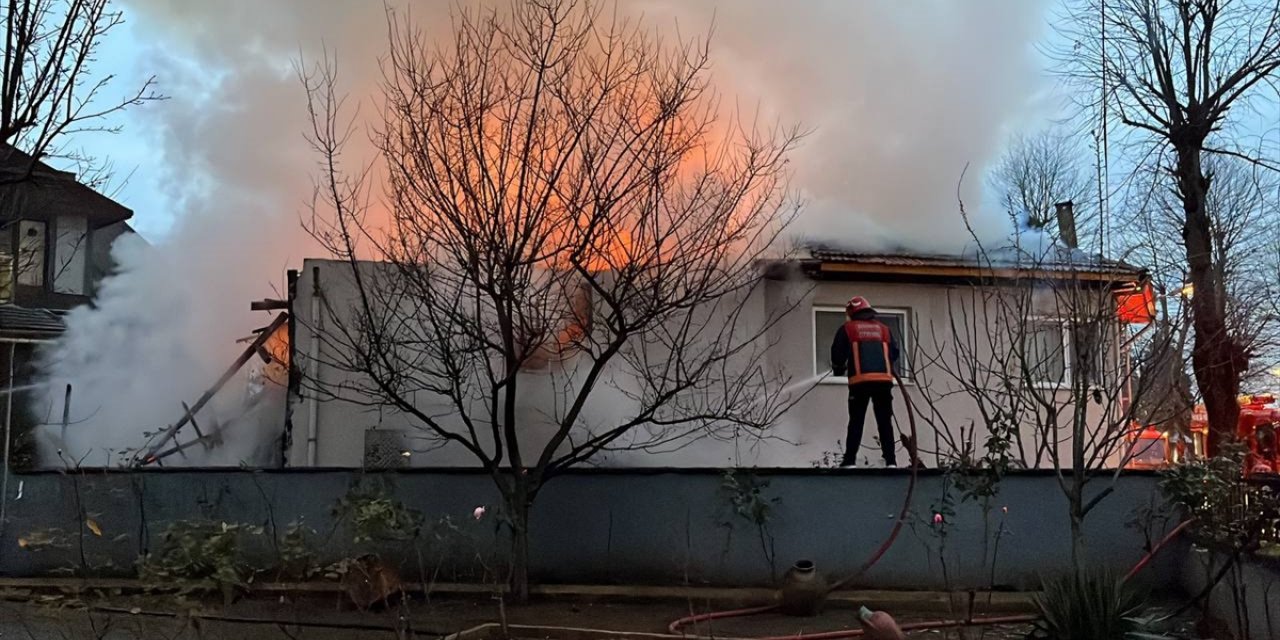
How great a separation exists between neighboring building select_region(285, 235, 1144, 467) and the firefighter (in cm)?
29

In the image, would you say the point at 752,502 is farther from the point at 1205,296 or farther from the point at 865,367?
the point at 1205,296

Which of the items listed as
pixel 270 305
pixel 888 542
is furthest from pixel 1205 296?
pixel 270 305

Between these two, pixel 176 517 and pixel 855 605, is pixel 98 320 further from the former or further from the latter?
pixel 855 605

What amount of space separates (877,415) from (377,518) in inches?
175

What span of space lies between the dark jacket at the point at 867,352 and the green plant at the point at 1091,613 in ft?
10.4

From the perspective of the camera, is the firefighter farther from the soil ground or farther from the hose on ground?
the soil ground

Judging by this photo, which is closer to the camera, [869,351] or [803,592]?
[803,592]

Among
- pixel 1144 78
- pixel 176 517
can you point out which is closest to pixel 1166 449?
pixel 1144 78

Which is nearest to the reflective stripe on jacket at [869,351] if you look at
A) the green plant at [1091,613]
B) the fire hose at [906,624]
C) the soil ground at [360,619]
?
the fire hose at [906,624]

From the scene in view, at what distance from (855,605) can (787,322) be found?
371 centimetres

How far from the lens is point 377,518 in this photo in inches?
240

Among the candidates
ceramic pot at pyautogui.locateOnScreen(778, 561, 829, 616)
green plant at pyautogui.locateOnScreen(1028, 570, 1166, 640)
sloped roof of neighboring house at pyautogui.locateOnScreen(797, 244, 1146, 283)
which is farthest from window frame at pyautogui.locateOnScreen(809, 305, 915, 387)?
green plant at pyautogui.locateOnScreen(1028, 570, 1166, 640)

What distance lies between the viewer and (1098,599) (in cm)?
538

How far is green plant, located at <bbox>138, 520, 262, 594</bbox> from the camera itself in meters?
4.75
